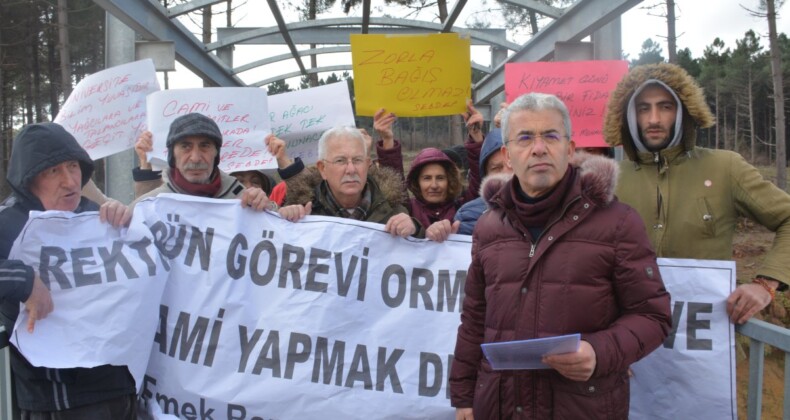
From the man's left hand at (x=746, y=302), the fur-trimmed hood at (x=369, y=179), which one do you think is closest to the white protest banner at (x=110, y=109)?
the fur-trimmed hood at (x=369, y=179)

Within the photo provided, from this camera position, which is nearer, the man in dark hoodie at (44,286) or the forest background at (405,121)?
the man in dark hoodie at (44,286)

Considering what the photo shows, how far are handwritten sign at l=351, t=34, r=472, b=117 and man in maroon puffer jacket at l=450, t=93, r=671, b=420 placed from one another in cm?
242

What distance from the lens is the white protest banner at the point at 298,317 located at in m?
2.78

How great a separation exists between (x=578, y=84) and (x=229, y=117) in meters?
2.41

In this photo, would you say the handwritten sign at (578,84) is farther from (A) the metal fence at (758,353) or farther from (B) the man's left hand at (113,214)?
(B) the man's left hand at (113,214)

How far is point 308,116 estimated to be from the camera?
15.0 feet

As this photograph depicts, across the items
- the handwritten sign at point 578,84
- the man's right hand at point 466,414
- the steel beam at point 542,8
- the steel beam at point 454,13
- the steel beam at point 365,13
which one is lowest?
the man's right hand at point 466,414

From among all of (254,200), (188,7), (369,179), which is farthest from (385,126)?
(188,7)

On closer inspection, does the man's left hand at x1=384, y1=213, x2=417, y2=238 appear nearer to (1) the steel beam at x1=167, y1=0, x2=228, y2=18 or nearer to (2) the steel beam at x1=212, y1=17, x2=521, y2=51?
(1) the steel beam at x1=167, y1=0, x2=228, y2=18

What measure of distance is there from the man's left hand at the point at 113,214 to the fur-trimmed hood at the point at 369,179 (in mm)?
881

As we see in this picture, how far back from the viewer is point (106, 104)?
157 inches

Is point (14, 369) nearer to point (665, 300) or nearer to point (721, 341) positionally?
point (665, 300)

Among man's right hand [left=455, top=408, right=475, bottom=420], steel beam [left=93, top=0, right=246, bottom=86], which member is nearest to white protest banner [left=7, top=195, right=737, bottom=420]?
man's right hand [left=455, top=408, right=475, bottom=420]

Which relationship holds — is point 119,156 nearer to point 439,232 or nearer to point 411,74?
point 411,74
